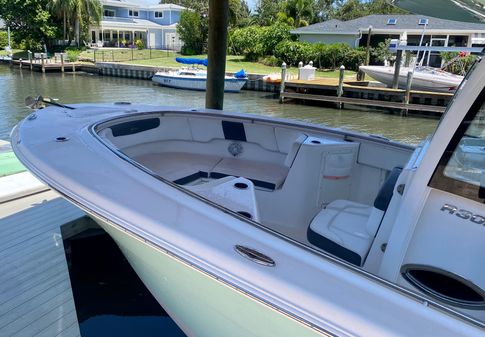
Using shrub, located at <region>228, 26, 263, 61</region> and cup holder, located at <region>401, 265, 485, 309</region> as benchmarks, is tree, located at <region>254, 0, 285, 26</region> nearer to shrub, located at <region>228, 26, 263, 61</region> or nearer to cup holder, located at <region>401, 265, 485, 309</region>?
shrub, located at <region>228, 26, 263, 61</region>

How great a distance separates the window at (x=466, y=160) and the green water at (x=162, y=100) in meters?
11.0

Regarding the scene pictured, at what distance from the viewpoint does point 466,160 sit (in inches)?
64.1

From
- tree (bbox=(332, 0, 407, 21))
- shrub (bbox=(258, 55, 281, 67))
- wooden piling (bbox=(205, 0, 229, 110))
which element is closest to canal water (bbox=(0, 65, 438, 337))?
wooden piling (bbox=(205, 0, 229, 110))

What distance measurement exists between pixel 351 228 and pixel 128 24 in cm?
4213

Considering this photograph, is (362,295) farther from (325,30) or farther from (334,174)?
(325,30)

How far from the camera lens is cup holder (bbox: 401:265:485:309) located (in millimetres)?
1531

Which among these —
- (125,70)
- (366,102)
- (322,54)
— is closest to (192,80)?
(125,70)

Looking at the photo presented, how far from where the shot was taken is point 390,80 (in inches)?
693

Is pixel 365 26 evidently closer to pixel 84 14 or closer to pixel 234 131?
pixel 84 14

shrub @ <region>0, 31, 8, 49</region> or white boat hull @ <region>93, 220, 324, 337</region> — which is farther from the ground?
shrub @ <region>0, 31, 8, 49</region>

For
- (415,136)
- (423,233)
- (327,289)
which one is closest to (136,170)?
(327,289)

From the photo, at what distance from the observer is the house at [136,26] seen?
39969mm

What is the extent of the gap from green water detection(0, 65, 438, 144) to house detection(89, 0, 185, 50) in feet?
51.8

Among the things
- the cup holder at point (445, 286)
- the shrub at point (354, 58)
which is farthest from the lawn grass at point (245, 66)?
the cup holder at point (445, 286)
